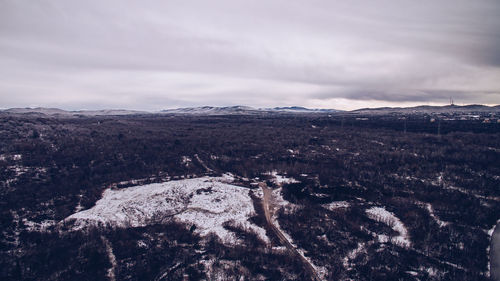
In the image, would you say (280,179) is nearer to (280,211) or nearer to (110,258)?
(280,211)

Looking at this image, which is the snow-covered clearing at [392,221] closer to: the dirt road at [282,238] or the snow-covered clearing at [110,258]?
the dirt road at [282,238]

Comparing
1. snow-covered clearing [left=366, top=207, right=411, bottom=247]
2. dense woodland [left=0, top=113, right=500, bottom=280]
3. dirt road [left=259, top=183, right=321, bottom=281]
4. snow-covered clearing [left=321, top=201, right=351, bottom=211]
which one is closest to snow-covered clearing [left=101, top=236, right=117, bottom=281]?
dense woodland [left=0, top=113, right=500, bottom=280]

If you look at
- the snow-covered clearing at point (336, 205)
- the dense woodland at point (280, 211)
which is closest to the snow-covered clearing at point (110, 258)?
the dense woodland at point (280, 211)

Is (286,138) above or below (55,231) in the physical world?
above

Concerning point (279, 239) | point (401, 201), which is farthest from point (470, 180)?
point (279, 239)

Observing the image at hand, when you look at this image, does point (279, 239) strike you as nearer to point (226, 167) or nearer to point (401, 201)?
point (401, 201)

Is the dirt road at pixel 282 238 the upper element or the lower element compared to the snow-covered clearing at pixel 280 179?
lower
